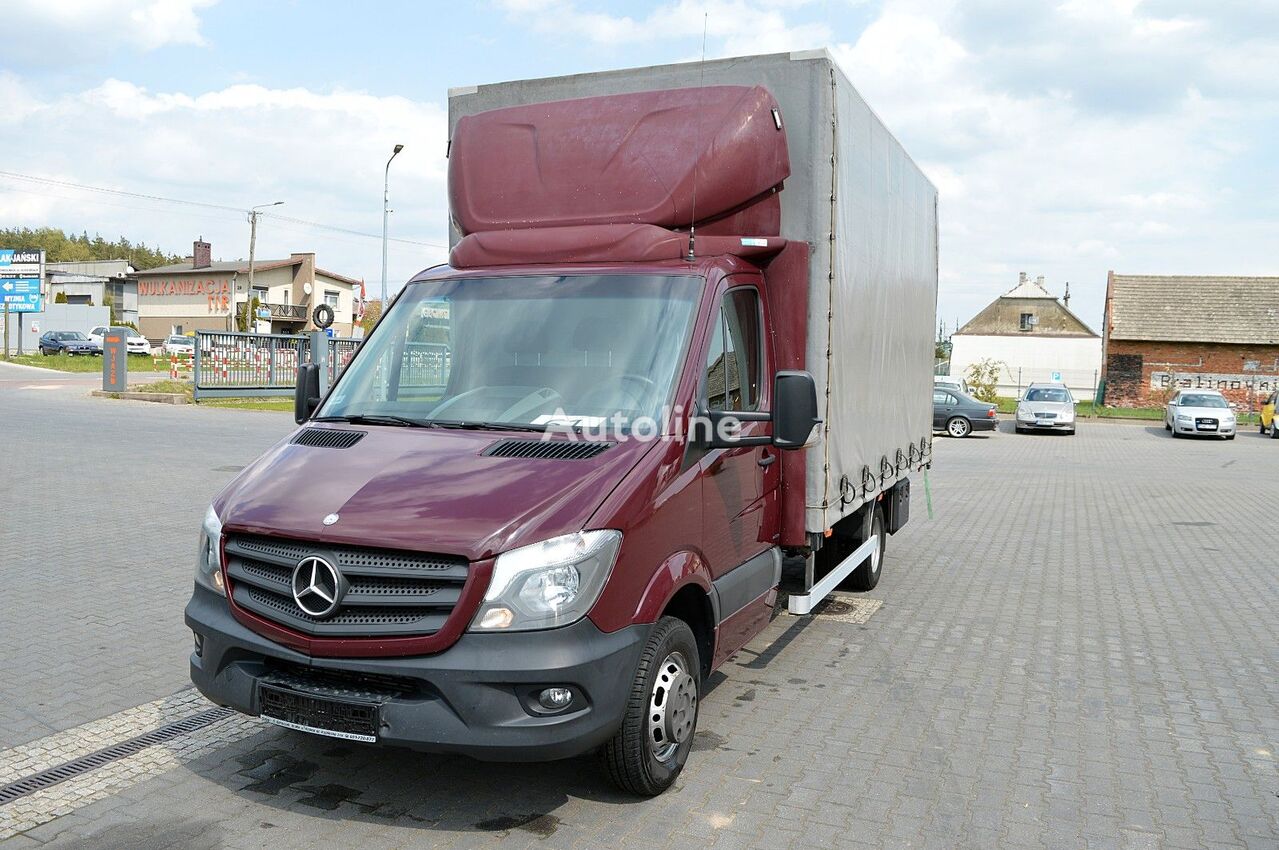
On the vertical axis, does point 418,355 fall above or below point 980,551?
above

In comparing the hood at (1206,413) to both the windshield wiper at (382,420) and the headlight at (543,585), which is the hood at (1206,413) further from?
the headlight at (543,585)

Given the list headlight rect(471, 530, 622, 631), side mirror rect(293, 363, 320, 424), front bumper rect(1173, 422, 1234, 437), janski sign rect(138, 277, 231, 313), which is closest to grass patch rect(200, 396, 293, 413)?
side mirror rect(293, 363, 320, 424)

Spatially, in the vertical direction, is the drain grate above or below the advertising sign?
below

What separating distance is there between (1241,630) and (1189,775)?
3301 millimetres

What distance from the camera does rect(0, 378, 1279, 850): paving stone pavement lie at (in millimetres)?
3943

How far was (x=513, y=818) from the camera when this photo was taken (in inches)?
157

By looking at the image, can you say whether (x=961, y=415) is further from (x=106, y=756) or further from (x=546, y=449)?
(x=106, y=756)

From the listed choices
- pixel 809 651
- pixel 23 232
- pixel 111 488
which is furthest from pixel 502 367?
pixel 23 232

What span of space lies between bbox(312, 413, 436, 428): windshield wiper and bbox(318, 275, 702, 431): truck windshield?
0.01 meters

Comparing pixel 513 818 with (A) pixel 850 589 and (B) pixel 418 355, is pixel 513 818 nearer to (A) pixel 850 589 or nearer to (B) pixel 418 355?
(B) pixel 418 355

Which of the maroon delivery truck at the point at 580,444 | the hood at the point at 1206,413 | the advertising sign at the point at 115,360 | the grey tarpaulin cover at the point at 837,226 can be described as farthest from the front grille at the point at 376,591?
the hood at the point at 1206,413

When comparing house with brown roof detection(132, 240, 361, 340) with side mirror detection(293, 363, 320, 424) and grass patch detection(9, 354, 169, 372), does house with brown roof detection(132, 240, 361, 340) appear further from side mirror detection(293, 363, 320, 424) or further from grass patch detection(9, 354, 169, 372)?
side mirror detection(293, 363, 320, 424)

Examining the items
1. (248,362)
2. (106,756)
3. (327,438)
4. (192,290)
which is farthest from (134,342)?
(327,438)

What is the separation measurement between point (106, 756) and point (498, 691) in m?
2.17
